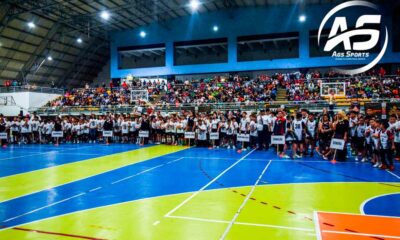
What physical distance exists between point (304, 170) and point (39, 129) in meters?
17.6

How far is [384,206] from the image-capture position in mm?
5852

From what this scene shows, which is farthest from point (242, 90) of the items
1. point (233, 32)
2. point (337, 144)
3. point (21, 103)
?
point (21, 103)

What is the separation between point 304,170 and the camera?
9688 mm

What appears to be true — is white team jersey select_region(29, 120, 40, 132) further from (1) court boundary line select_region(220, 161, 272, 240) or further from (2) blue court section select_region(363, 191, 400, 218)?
(2) blue court section select_region(363, 191, 400, 218)

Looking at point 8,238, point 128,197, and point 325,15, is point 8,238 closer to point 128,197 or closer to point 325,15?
point 128,197

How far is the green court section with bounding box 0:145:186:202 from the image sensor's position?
7.37m

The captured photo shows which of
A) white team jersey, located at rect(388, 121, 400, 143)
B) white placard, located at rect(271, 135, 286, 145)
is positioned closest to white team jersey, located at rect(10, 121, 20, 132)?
white placard, located at rect(271, 135, 286, 145)

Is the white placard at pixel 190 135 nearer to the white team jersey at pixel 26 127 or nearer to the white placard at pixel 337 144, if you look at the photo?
the white placard at pixel 337 144

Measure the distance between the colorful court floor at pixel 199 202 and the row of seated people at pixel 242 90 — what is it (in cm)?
1470

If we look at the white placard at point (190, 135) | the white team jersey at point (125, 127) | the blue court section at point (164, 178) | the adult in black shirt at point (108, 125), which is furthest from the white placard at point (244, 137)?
the adult in black shirt at point (108, 125)

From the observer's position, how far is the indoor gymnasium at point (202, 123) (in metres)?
5.31

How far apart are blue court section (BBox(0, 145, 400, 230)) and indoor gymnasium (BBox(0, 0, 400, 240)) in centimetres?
7

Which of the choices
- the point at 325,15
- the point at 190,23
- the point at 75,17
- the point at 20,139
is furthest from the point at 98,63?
the point at 325,15

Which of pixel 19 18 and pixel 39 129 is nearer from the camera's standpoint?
pixel 39 129
